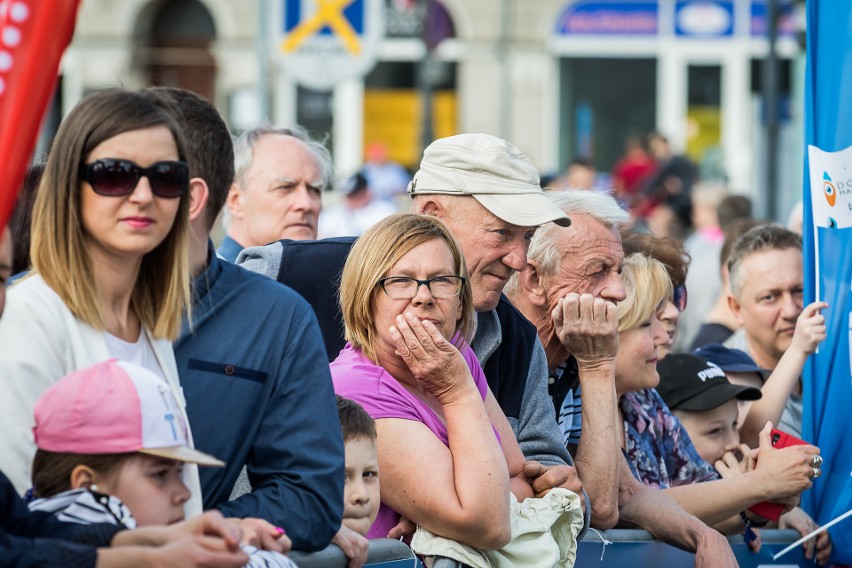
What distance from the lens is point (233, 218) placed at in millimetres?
7312

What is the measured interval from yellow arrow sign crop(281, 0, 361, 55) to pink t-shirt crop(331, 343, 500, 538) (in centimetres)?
609

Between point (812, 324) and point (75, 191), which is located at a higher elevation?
point (75, 191)

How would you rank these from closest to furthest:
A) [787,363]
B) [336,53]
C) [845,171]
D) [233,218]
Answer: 1. [845,171]
2. [787,363]
3. [233,218]
4. [336,53]

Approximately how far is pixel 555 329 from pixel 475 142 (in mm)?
688

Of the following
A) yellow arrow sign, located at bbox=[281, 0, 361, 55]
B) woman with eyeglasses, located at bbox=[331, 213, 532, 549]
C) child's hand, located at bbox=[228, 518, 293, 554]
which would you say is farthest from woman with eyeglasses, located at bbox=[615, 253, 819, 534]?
yellow arrow sign, located at bbox=[281, 0, 361, 55]

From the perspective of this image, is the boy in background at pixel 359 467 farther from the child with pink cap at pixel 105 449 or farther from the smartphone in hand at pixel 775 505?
the smartphone in hand at pixel 775 505

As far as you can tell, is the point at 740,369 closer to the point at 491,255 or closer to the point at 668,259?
the point at 668,259

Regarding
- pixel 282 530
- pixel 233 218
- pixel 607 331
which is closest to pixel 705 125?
pixel 233 218

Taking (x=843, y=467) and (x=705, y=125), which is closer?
(x=843, y=467)

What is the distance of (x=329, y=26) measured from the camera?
1060 centimetres

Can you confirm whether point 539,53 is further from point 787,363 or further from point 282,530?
point 282,530

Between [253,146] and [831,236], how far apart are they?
106 inches

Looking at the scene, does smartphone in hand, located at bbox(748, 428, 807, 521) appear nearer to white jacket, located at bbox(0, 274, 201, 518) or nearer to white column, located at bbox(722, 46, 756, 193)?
white jacket, located at bbox(0, 274, 201, 518)

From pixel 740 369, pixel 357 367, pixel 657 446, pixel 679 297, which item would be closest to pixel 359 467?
pixel 357 367
